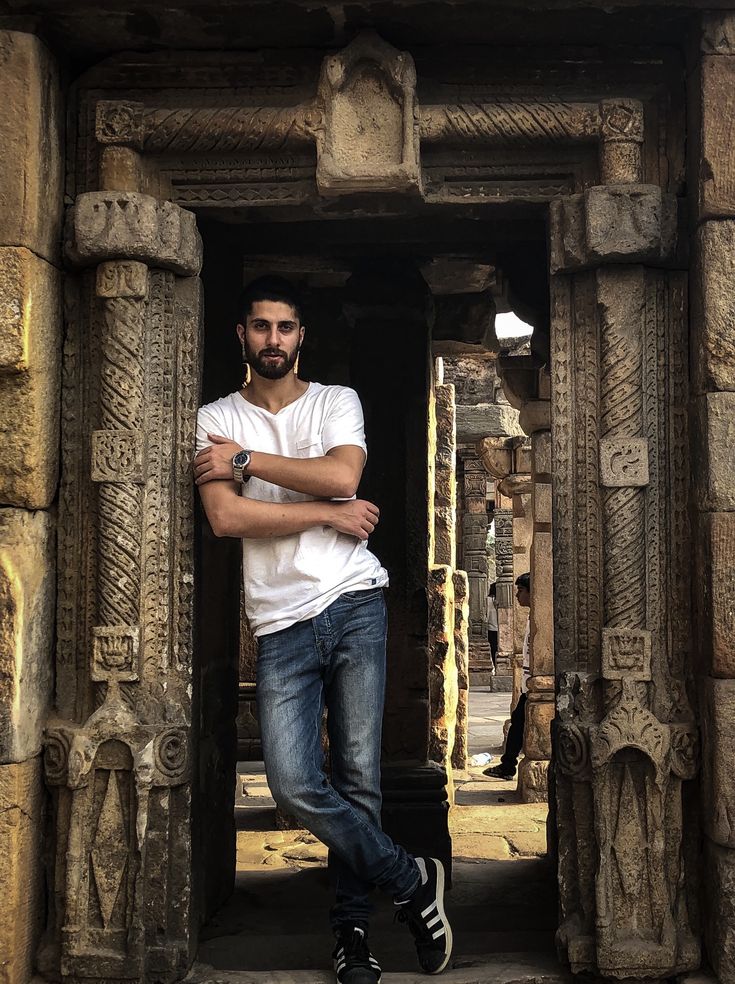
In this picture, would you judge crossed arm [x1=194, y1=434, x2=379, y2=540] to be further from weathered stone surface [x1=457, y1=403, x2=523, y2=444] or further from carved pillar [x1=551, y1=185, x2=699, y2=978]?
weathered stone surface [x1=457, y1=403, x2=523, y2=444]

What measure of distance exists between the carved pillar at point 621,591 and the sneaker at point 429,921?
39cm

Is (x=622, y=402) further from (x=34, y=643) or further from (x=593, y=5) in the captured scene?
(x=34, y=643)

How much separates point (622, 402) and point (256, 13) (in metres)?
1.74

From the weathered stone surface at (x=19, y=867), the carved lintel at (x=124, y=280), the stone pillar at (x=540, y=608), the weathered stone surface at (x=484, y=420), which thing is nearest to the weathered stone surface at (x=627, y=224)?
the carved lintel at (x=124, y=280)

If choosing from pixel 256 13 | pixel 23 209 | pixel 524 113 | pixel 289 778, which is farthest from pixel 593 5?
pixel 289 778

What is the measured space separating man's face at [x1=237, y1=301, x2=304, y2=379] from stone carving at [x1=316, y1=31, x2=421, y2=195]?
1.56 ft

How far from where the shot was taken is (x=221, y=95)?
3.85m

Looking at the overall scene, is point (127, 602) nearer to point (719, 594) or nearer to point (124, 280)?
point (124, 280)

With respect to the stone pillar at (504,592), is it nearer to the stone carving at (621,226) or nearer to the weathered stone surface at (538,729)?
the weathered stone surface at (538,729)

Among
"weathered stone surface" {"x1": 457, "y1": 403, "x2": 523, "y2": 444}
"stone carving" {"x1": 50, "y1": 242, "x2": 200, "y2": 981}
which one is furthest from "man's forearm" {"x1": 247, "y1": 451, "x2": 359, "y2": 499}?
"weathered stone surface" {"x1": 457, "y1": 403, "x2": 523, "y2": 444}

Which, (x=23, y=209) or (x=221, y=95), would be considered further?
(x=221, y=95)

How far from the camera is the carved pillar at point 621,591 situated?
3496mm

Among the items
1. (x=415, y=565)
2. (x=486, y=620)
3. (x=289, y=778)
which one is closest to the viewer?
(x=289, y=778)

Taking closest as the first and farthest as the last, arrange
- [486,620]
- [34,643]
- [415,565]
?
[34,643] → [415,565] → [486,620]
